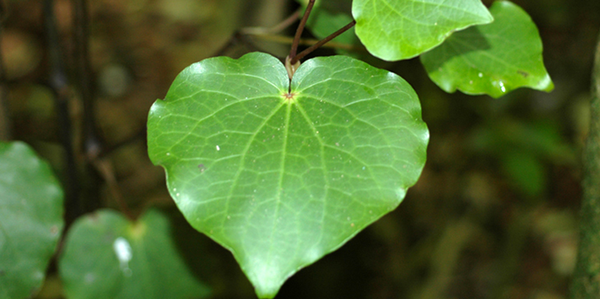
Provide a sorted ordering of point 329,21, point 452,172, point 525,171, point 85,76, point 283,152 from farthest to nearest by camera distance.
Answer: point 452,172
point 525,171
point 85,76
point 329,21
point 283,152

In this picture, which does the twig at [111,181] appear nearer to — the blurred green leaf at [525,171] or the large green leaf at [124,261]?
the large green leaf at [124,261]

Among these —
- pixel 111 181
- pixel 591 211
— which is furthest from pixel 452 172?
pixel 111 181

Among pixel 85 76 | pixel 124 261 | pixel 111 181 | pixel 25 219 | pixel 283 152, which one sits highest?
pixel 283 152

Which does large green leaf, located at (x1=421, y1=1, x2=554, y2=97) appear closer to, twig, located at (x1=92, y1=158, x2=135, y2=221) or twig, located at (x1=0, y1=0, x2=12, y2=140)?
twig, located at (x1=92, y1=158, x2=135, y2=221)

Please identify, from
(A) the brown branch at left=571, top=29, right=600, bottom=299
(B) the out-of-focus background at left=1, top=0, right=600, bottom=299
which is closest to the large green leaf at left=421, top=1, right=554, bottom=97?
(A) the brown branch at left=571, top=29, right=600, bottom=299

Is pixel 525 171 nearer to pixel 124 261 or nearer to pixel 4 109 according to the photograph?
pixel 124 261

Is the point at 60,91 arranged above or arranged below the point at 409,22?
below

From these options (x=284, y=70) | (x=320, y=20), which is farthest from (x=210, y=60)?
(x=320, y=20)
